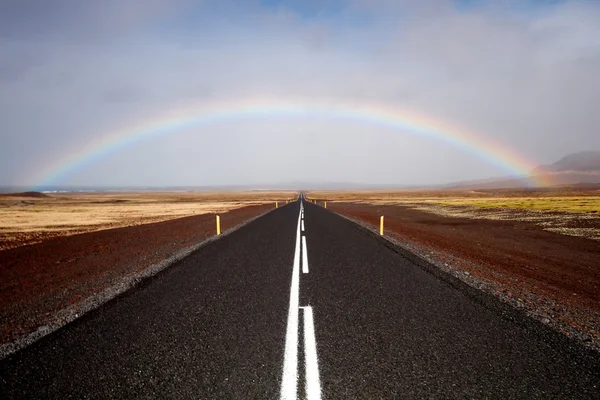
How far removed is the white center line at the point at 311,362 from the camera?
10.6 ft

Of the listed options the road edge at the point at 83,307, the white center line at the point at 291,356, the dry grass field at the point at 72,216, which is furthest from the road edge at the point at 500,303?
the dry grass field at the point at 72,216

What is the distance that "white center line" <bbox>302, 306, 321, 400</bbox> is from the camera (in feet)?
10.6

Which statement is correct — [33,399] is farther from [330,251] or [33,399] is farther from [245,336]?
[330,251]

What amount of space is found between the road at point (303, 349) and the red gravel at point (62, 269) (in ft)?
4.24

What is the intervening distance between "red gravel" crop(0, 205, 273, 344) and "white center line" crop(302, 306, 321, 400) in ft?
14.2

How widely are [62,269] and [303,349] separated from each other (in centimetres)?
933

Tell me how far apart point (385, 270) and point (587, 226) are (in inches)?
837

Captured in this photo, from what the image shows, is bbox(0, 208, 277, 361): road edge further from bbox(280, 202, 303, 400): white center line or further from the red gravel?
bbox(280, 202, 303, 400): white center line

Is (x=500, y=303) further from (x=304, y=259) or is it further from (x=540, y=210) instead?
(x=540, y=210)

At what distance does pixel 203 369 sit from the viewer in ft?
12.1

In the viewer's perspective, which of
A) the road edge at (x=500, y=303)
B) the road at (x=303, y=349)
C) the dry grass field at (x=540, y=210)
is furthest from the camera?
the dry grass field at (x=540, y=210)

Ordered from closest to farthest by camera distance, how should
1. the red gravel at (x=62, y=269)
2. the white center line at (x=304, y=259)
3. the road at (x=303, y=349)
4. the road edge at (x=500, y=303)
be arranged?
1. the road at (x=303, y=349)
2. the road edge at (x=500, y=303)
3. the red gravel at (x=62, y=269)
4. the white center line at (x=304, y=259)

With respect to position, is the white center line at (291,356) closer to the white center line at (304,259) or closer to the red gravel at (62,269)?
the white center line at (304,259)

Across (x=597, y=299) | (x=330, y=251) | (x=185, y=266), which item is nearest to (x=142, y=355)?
(x=185, y=266)
